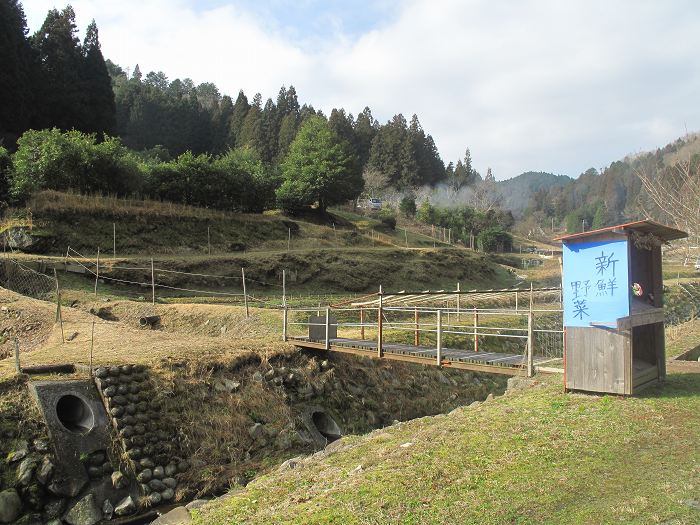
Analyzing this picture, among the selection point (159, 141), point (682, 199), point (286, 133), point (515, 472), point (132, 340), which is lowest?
point (515, 472)

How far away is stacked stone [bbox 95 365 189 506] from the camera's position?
342 inches

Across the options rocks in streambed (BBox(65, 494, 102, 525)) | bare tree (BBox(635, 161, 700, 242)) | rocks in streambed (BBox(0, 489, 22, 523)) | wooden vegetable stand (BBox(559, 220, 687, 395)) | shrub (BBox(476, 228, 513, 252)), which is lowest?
rocks in streambed (BBox(65, 494, 102, 525))

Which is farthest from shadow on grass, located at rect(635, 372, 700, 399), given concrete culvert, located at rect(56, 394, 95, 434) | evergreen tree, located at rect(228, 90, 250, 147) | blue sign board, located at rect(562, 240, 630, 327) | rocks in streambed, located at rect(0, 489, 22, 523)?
evergreen tree, located at rect(228, 90, 250, 147)

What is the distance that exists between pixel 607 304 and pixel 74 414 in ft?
31.1

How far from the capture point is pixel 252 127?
68.1 metres

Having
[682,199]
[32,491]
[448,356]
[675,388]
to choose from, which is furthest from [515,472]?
[682,199]

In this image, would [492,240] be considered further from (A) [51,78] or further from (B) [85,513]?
(B) [85,513]

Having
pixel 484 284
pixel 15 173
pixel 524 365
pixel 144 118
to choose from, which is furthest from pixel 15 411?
pixel 144 118

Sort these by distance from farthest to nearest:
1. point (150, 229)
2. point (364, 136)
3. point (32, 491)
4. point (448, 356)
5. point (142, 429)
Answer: point (364, 136) < point (150, 229) < point (448, 356) < point (142, 429) < point (32, 491)

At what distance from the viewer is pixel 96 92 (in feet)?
148

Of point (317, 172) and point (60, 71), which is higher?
point (60, 71)

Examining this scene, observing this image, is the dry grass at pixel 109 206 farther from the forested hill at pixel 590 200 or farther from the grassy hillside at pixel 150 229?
the forested hill at pixel 590 200

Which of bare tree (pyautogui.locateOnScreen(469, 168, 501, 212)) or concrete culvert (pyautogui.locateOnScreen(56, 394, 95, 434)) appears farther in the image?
bare tree (pyautogui.locateOnScreen(469, 168, 501, 212))

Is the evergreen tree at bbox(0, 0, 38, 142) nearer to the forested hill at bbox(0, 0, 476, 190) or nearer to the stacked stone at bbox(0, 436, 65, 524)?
the forested hill at bbox(0, 0, 476, 190)
